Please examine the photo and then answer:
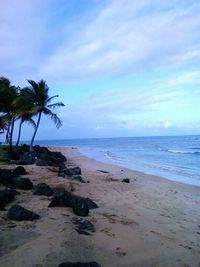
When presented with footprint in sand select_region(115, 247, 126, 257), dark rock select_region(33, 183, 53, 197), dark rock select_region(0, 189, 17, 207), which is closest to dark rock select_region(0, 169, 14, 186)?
dark rock select_region(33, 183, 53, 197)

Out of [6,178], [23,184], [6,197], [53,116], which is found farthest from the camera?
[53,116]

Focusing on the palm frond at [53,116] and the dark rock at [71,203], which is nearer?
the dark rock at [71,203]

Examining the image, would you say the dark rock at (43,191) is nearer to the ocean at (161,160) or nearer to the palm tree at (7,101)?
the ocean at (161,160)

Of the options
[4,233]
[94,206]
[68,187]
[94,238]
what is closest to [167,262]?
[94,238]

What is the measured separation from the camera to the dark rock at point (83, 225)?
6.96 metres

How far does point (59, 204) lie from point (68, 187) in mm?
3772

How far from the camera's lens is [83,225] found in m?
7.26

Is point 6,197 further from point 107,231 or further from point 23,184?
point 107,231

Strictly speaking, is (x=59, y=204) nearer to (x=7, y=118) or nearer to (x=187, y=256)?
(x=187, y=256)

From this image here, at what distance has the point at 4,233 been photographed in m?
6.38

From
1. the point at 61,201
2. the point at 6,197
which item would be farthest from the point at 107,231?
the point at 6,197

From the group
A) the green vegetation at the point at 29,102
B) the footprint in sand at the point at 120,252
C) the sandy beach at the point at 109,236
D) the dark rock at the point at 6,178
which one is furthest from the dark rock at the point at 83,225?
the green vegetation at the point at 29,102

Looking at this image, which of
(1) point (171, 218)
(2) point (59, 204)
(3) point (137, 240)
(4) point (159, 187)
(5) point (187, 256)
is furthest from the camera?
(4) point (159, 187)

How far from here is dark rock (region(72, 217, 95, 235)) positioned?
696 centimetres
